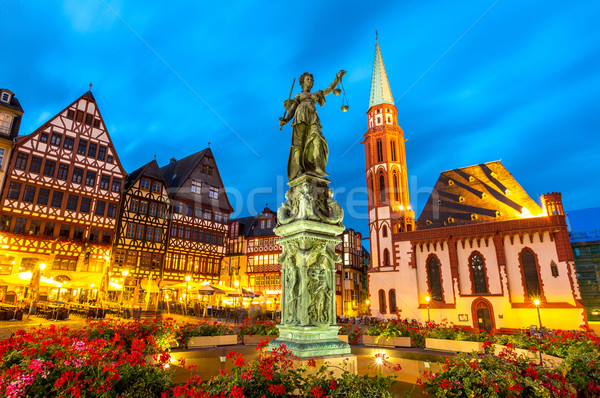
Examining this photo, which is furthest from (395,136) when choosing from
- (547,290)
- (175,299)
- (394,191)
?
(175,299)

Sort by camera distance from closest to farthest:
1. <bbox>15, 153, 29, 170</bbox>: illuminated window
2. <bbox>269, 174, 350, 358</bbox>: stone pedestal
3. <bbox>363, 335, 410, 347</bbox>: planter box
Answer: <bbox>269, 174, 350, 358</bbox>: stone pedestal
<bbox>363, 335, 410, 347</bbox>: planter box
<bbox>15, 153, 29, 170</bbox>: illuminated window

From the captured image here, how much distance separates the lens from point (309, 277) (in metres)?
6.15

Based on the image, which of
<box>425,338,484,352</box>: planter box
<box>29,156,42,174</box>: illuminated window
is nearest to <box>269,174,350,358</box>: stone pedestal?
<box>425,338,484,352</box>: planter box

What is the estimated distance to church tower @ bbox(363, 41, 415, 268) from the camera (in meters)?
41.8

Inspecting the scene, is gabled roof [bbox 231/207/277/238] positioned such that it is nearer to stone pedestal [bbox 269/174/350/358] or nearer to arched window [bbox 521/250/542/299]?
arched window [bbox 521/250/542/299]

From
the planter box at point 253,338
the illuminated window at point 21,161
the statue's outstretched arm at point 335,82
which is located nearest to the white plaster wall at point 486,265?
the planter box at point 253,338

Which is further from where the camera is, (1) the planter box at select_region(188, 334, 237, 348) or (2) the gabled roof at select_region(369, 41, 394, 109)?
(2) the gabled roof at select_region(369, 41, 394, 109)

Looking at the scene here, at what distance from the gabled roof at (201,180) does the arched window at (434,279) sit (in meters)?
22.5

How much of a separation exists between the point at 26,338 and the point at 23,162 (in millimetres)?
28103

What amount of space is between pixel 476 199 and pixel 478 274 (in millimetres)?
8355

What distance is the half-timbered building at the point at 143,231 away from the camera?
105ft

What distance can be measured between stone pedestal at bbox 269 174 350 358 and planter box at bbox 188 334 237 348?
4272 mm

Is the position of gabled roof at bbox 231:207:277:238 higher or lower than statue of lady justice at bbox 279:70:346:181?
higher

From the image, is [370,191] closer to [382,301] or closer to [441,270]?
[382,301]
